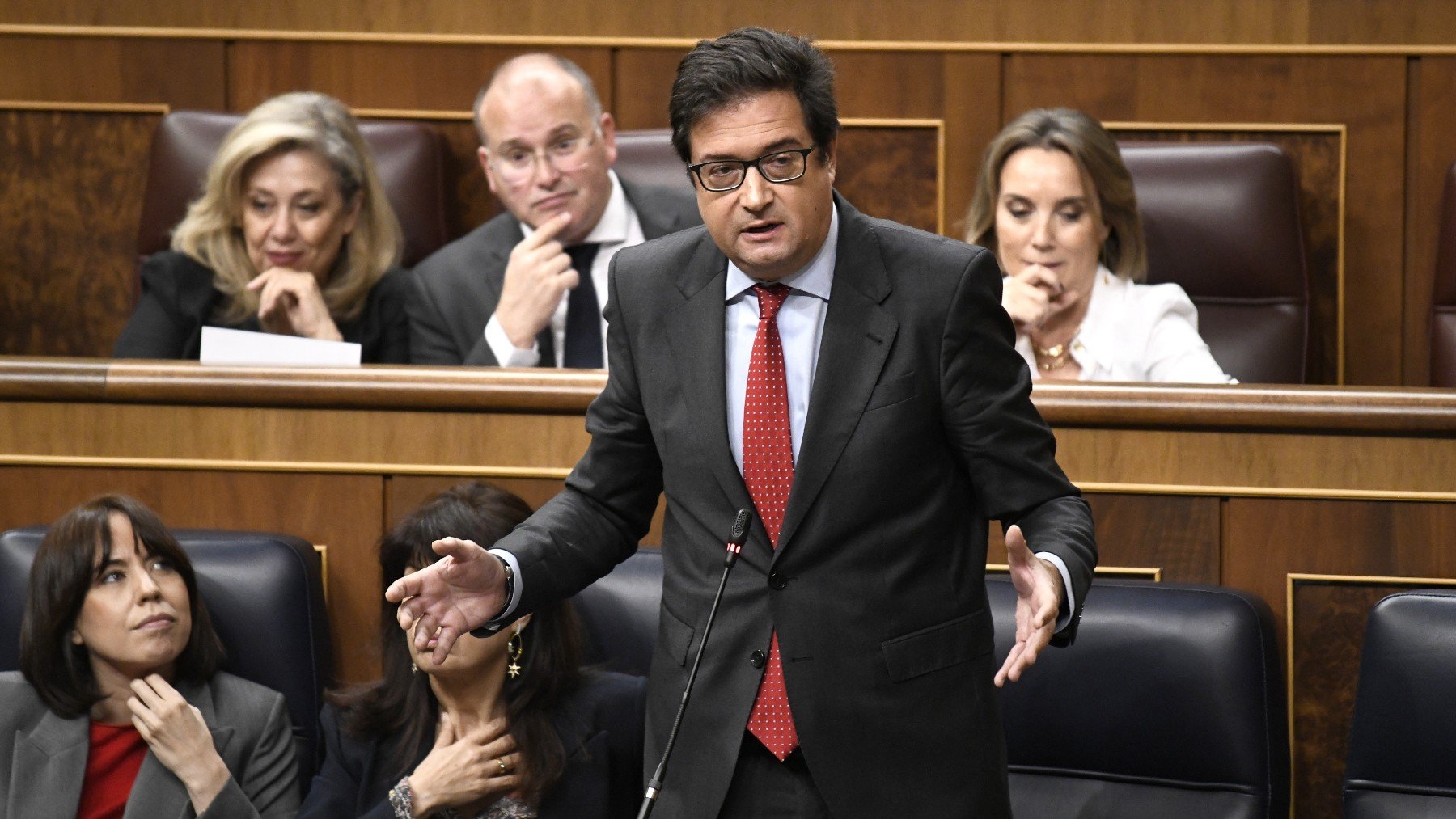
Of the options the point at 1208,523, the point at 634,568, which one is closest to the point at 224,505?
the point at 634,568

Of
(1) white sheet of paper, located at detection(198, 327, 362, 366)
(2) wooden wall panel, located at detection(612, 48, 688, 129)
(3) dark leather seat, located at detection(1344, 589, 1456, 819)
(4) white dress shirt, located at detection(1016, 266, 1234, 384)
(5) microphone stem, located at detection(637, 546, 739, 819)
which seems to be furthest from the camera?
(2) wooden wall panel, located at detection(612, 48, 688, 129)

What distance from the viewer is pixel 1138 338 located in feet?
5.30

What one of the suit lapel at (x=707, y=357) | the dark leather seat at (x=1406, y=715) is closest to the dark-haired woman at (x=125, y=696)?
the suit lapel at (x=707, y=357)

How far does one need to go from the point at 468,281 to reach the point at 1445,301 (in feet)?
3.52

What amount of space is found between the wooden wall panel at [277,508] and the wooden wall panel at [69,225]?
78 centimetres

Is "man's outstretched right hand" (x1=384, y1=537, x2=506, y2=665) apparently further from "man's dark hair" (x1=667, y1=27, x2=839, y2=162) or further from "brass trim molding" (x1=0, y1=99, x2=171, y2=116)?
"brass trim molding" (x1=0, y1=99, x2=171, y2=116)

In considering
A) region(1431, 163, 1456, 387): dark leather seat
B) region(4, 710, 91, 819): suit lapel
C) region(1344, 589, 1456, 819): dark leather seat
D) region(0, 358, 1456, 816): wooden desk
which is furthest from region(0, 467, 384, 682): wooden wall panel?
region(1431, 163, 1456, 387): dark leather seat

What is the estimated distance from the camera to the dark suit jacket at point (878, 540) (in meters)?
0.83

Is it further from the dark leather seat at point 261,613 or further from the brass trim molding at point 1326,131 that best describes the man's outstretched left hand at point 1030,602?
the brass trim molding at point 1326,131

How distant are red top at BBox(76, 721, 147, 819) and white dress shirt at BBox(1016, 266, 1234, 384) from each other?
2.87 ft

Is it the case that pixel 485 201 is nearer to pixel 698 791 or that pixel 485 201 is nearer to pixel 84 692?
pixel 84 692

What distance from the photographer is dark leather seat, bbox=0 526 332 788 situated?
1241 mm

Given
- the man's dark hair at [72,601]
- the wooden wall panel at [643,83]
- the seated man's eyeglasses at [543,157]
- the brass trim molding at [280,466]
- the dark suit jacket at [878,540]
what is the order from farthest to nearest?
the wooden wall panel at [643,83], the seated man's eyeglasses at [543,157], the brass trim molding at [280,466], the man's dark hair at [72,601], the dark suit jacket at [878,540]

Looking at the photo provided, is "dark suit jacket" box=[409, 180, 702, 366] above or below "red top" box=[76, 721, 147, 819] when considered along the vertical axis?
above
